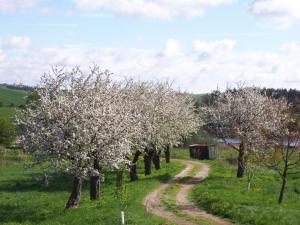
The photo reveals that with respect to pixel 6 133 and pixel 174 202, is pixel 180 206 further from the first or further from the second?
pixel 6 133

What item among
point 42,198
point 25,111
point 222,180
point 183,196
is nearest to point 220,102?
point 222,180

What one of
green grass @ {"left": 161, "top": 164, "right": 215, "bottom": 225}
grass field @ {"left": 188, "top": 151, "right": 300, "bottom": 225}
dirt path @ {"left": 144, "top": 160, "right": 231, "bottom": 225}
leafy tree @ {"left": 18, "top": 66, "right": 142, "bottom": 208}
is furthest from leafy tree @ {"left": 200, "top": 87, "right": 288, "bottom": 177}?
leafy tree @ {"left": 18, "top": 66, "right": 142, "bottom": 208}

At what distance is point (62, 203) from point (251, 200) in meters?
14.4

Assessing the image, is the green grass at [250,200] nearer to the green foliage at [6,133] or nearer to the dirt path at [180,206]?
the dirt path at [180,206]

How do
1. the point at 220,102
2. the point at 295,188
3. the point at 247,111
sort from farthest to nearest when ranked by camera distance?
the point at 220,102
the point at 247,111
the point at 295,188

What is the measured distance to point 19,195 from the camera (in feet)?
145

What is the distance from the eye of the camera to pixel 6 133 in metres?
108

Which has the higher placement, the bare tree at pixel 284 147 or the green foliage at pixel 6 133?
the green foliage at pixel 6 133

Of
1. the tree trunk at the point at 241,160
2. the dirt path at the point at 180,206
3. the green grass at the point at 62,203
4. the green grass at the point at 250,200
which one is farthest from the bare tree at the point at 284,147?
the green grass at the point at 62,203

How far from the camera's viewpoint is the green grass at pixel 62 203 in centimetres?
2931

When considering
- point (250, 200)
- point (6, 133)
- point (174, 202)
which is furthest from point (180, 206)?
point (6, 133)

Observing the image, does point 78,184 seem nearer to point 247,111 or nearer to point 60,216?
point 60,216

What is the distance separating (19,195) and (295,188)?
84.2 ft

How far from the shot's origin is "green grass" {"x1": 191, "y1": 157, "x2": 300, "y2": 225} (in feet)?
94.4
